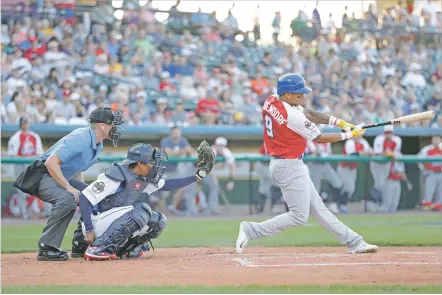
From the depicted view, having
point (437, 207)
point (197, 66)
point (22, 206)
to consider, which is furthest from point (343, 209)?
point (22, 206)

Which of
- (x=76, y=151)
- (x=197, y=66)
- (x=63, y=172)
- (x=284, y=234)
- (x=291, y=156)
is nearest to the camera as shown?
(x=76, y=151)

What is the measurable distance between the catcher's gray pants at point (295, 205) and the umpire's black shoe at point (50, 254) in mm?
1959

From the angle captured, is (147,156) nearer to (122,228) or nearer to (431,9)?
(122,228)

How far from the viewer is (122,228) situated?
27.9 ft

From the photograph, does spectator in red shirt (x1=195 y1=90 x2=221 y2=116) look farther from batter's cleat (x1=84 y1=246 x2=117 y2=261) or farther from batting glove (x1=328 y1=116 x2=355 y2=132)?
batter's cleat (x1=84 y1=246 x2=117 y2=261)

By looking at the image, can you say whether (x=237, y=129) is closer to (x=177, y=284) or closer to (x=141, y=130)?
Result: (x=141, y=130)

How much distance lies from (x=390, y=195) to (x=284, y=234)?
5835mm

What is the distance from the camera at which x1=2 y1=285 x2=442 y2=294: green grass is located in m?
6.50

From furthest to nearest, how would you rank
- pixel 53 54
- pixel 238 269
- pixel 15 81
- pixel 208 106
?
pixel 208 106, pixel 53 54, pixel 15 81, pixel 238 269

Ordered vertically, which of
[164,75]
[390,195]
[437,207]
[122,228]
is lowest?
A: [437,207]

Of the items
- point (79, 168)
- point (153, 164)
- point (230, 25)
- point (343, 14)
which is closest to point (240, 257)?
point (153, 164)

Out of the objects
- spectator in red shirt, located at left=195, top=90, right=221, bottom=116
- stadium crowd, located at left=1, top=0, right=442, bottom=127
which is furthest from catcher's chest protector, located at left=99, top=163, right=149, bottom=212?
spectator in red shirt, located at left=195, top=90, right=221, bottom=116

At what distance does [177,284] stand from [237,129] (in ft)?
39.4

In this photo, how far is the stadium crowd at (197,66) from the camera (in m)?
18.1
